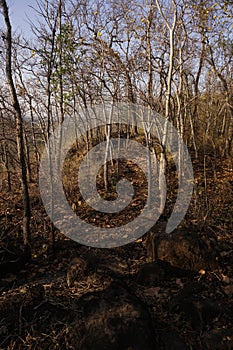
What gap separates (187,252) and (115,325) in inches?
81.8

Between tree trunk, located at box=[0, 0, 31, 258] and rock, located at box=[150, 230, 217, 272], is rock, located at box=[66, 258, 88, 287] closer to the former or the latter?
rock, located at box=[150, 230, 217, 272]

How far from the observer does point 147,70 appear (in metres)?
8.30

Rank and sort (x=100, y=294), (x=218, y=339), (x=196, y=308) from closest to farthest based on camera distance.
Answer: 1. (x=218, y=339)
2. (x=196, y=308)
3. (x=100, y=294)

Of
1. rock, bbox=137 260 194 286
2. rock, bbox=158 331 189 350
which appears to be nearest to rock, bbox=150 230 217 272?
rock, bbox=137 260 194 286

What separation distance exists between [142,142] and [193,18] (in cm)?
676

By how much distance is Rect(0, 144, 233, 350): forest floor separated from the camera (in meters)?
2.92

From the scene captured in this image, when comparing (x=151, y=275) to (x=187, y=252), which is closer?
(x=151, y=275)

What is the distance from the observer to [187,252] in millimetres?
4367

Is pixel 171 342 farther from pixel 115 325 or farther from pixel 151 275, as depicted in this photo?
pixel 151 275

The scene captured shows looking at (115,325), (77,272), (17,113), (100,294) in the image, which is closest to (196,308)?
(115,325)

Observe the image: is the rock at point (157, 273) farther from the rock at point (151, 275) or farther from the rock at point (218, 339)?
the rock at point (218, 339)

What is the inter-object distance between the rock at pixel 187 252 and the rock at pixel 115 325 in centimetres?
151

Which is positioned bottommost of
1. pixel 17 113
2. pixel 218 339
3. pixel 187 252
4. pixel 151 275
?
pixel 151 275

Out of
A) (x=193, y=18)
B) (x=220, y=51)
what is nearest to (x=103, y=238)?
(x=193, y=18)
